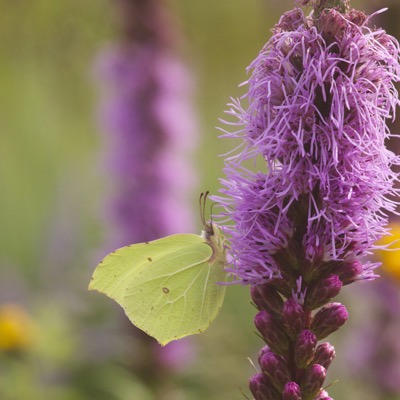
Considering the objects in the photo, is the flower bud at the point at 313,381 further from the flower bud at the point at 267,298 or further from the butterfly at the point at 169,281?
the butterfly at the point at 169,281

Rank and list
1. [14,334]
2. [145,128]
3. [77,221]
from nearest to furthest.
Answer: [14,334], [145,128], [77,221]

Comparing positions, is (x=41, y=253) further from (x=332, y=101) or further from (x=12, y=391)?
(x=332, y=101)

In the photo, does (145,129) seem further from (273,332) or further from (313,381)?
(313,381)

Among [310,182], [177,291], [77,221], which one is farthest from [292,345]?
[77,221]

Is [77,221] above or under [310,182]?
under

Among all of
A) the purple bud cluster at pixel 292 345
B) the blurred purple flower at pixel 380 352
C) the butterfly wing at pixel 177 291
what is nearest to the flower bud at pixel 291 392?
the purple bud cluster at pixel 292 345
